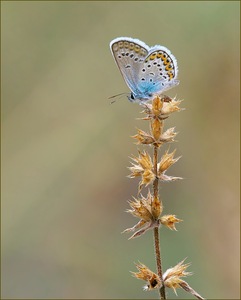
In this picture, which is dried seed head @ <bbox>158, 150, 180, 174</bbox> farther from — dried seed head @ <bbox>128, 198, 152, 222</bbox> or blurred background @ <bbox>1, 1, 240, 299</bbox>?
blurred background @ <bbox>1, 1, 240, 299</bbox>

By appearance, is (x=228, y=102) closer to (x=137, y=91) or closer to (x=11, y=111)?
(x=11, y=111)

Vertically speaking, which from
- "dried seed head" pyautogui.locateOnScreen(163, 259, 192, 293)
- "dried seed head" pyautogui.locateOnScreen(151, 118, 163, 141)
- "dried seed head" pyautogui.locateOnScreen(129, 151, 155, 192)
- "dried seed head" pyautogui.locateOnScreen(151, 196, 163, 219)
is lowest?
"dried seed head" pyautogui.locateOnScreen(163, 259, 192, 293)

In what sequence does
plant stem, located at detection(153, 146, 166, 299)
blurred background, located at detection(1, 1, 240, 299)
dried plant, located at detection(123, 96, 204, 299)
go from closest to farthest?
1. plant stem, located at detection(153, 146, 166, 299)
2. dried plant, located at detection(123, 96, 204, 299)
3. blurred background, located at detection(1, 1, 240, 299)

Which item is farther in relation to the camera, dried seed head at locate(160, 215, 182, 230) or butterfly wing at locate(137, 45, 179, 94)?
butterfly wing at locate(137, 45, 179, 94)

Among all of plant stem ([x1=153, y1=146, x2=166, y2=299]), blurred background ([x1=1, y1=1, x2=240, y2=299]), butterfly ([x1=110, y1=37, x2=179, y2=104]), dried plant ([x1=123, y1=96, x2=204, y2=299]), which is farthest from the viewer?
blurred background ([x1=1, y1=1, x2=240, y2=299])

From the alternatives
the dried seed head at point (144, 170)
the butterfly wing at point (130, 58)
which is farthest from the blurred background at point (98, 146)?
the dried seed head at point (144, 170)

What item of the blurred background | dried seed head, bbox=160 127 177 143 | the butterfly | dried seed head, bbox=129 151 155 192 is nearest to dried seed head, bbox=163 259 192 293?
dried seed head, bbox=129 151 155 192

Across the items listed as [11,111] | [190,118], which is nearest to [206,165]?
[190,118]

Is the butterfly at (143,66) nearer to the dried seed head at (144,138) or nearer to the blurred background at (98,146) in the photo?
the dried seed head at (144,138)
